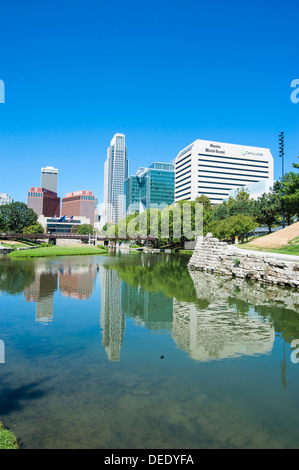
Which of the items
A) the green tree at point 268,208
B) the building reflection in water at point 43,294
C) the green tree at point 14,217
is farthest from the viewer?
the green tree at point 14,217

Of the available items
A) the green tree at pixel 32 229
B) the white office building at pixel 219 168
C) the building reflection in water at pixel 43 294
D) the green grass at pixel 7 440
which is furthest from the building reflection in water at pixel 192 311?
the white office building at pixel 219 168

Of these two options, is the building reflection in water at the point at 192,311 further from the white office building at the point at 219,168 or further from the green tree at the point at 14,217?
the white office building at the point at 219,168

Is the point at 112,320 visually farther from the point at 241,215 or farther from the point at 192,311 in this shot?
the point at 241,215

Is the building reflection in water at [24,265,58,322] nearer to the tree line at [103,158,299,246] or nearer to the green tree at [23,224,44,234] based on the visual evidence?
the tree line at [103,158,299,246]

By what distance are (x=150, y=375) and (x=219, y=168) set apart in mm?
185690

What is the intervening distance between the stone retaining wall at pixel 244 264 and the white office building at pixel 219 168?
138 metres

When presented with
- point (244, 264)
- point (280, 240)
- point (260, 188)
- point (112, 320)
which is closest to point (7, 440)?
point (112, 320)

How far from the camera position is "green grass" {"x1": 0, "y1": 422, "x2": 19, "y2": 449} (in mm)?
5281

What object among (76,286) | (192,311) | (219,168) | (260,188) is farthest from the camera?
(219,168)

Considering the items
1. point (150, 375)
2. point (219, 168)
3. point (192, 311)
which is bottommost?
point (192, 311)

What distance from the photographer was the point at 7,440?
540 cm

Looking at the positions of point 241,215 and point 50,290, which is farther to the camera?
point 241,215

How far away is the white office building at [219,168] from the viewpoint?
180 m

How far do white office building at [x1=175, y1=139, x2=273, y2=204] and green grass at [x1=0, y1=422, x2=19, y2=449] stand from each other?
175 metres
